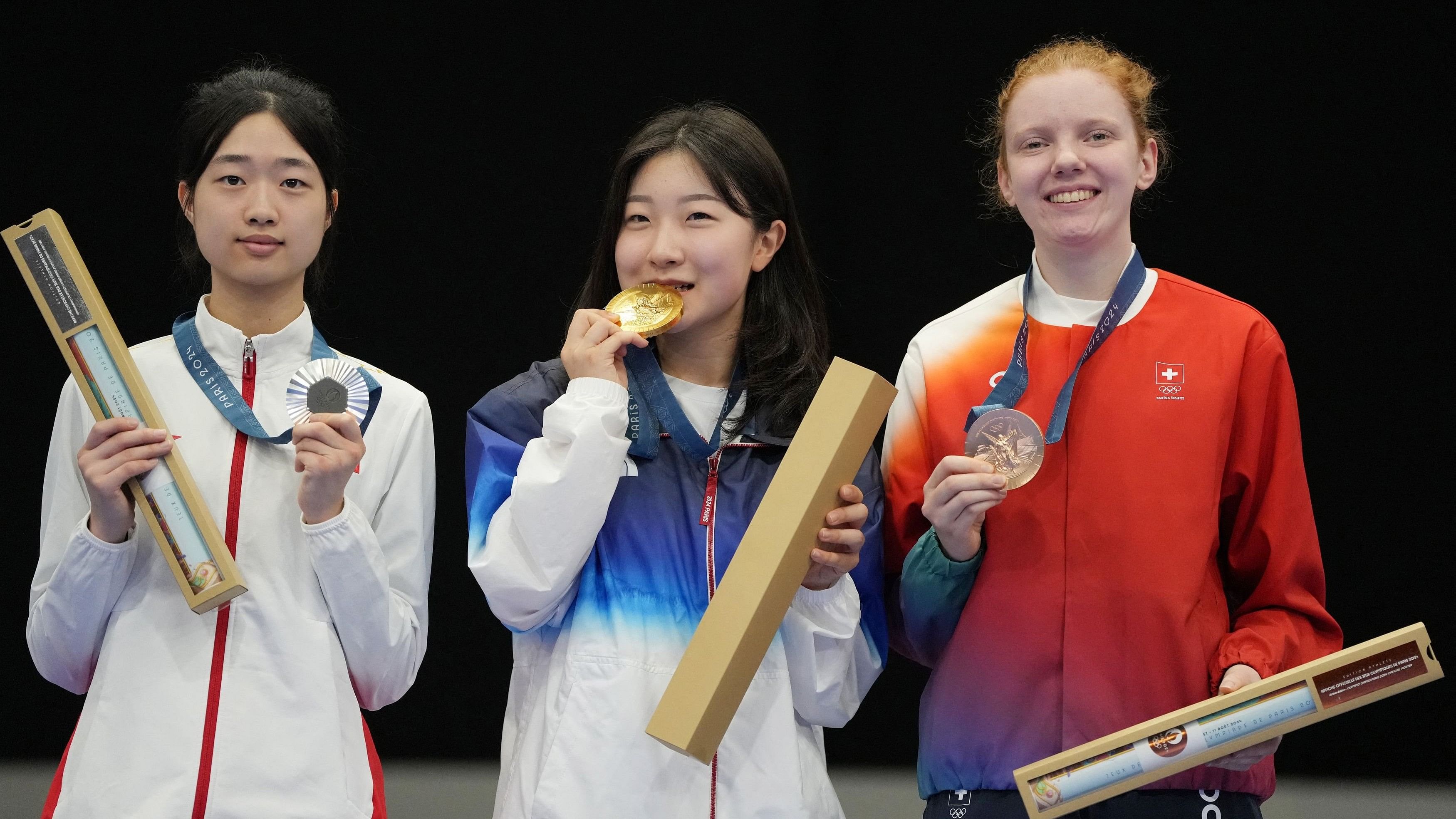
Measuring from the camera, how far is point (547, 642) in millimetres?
2164

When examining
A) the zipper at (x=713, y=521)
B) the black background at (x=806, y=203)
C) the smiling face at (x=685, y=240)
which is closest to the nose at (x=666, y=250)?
the smiling face at (x=685, y=240)

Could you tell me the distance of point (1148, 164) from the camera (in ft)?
7.72

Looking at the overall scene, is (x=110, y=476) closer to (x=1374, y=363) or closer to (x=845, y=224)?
(x=845, y=224)

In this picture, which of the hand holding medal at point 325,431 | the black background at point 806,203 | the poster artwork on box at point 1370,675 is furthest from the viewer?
the black background at point 806,203

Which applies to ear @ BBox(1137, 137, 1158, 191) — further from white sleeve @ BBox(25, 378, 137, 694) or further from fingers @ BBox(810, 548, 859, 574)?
white sleeve @ BBox(25, 378, 137, 694)

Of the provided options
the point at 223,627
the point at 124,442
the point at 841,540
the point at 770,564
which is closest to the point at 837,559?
the point at 841,540

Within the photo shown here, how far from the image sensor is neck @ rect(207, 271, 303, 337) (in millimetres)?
2336

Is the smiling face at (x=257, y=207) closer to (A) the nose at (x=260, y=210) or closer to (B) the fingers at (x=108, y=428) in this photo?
(A) the nose at (x=260, y=210)

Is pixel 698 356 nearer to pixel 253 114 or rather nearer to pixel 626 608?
pixel 626 608

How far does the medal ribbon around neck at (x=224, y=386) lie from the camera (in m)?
2.20

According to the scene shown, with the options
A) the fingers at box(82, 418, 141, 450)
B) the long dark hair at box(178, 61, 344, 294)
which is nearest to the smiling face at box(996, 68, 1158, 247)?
the long dark hair at box(178, 61, 344, 294)

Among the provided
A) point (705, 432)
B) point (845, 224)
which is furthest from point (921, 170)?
point (705, 432)

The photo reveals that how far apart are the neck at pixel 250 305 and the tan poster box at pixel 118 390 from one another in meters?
0.24

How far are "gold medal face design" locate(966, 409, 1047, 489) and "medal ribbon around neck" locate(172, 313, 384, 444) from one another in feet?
3.26
